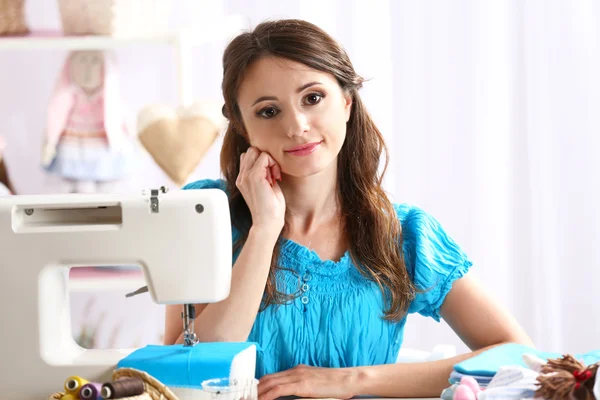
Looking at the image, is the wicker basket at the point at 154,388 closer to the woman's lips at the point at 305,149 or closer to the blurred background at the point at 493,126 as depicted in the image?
the woman's lips at the point at 305,149

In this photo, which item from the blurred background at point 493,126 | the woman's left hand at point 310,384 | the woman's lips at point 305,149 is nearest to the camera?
the woman's left hand at point 310,384

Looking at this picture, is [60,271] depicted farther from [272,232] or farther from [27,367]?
[272,232]

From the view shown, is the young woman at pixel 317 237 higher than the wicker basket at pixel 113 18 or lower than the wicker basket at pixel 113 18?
lower

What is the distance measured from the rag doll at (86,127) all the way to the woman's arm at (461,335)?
59.3 inches

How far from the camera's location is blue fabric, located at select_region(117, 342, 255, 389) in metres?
1.41

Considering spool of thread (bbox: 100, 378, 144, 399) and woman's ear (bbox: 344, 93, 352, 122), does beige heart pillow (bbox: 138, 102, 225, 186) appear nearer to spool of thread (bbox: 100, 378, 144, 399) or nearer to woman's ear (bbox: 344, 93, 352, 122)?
woman's ear (bbox: 344, 93, 352, 122)

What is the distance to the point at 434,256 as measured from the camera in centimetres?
205

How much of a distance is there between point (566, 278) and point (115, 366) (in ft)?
7.24

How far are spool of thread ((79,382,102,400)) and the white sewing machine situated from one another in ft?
0.62

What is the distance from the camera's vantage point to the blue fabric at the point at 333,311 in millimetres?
2000

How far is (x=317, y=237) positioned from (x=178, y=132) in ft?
3.21

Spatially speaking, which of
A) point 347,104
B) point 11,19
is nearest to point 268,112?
point 347,104

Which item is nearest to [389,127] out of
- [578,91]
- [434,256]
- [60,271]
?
[578,91]

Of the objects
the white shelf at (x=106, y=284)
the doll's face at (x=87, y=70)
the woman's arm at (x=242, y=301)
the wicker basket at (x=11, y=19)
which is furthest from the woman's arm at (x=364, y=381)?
the wicker basket at (x=11, y=19)
